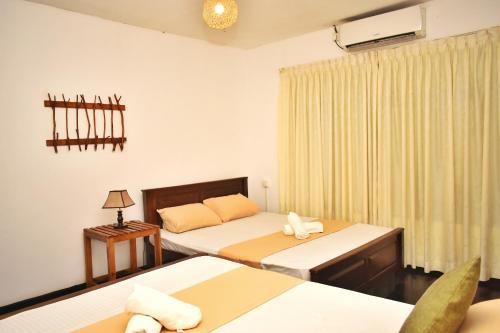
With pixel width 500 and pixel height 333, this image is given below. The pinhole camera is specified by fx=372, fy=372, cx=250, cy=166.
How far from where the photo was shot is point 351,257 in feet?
8.48

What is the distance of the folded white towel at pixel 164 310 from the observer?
154 cm

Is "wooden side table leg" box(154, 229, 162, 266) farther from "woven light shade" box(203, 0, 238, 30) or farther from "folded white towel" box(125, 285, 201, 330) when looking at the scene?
"woven light shade" box(203, 0, 238, 30)

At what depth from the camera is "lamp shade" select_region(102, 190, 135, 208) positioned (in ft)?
10.3

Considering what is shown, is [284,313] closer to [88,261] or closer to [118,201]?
[118,201]

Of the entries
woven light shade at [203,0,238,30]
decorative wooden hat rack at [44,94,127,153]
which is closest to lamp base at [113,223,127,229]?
decorative wooden hat rack at [44,94,127,153]

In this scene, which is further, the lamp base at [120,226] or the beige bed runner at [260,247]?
Result: the lamp base at [120,226]

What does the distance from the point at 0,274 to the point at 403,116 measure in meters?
3.70

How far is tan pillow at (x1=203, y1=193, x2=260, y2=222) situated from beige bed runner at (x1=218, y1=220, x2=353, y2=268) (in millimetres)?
816

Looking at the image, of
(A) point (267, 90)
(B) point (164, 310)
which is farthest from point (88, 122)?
(B) point (164, 310)

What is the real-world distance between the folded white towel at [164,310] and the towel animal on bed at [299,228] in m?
1.54

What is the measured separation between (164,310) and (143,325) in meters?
0.10

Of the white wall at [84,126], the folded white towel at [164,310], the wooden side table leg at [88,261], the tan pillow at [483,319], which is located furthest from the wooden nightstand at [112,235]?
the tan pillow at [483,319]

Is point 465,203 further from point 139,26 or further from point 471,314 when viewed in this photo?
point 139,26

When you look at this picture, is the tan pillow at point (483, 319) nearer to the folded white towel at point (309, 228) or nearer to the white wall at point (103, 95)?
the folded white towel at point (309, 228)
